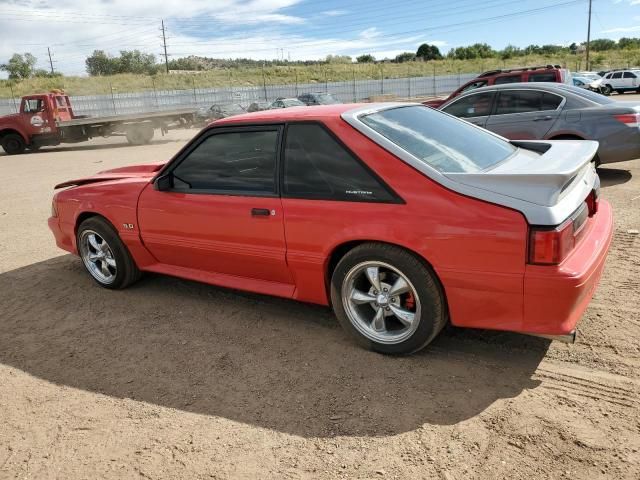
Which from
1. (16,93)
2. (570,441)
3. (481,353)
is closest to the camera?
(570,441)

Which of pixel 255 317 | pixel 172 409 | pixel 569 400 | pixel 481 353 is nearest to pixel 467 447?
pixel 569 400

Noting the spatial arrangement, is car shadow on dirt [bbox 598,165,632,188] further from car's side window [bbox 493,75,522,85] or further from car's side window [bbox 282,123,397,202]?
car's side window [bbox 282,123,397,202]

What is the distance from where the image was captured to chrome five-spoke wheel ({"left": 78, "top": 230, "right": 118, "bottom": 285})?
4691mm

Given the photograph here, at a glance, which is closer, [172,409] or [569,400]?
[569,400]

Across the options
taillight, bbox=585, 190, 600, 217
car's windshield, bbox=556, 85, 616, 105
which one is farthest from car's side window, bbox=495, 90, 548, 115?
taillight, bbox=585, 190, 600, 217

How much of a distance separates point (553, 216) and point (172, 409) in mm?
2270

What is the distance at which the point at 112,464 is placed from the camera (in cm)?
251

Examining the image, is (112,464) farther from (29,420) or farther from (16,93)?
(16,93)

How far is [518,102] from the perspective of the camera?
7.96 m

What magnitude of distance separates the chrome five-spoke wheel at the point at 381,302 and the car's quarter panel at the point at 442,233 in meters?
0.20

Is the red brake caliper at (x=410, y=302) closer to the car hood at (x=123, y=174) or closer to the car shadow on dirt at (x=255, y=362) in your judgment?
the car shadow on dirt at (x=255, y=362)

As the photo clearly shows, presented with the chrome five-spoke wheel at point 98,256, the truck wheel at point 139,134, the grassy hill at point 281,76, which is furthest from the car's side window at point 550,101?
the grassy hill at point 281,76

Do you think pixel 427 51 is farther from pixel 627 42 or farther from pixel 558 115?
pixel 558 115

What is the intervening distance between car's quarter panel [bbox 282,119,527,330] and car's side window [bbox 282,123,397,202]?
0.17ft
